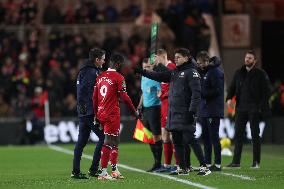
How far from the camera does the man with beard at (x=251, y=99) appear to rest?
61.9 feet

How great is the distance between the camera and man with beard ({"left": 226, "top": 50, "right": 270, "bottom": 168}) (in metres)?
18.9

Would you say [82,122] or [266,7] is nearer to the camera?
[82,122]

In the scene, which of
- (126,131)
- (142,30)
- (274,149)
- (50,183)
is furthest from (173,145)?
(142,30)

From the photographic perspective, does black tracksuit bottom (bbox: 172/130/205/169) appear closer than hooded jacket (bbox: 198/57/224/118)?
Yes

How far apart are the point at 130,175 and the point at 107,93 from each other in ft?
6.07

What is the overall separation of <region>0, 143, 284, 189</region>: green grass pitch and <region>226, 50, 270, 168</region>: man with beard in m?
0.47

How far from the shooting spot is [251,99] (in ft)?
62.1

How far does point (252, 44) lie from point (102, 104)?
60.8ft

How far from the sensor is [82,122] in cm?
1652

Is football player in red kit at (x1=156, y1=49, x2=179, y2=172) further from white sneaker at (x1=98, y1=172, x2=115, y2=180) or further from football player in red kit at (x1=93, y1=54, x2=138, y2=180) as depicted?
white sneaker at (x1=98, y1=172, x2=115, y2=180)

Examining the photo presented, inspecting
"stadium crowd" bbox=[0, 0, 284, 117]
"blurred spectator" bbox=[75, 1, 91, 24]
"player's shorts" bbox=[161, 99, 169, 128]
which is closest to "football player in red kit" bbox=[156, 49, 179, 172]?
"player's shorts" bbox=[161, 99, 169, 128]

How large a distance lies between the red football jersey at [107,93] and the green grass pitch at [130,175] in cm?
116

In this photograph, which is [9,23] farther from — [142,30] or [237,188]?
[237,188]

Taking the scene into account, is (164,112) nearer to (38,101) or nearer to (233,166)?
(233,166)
